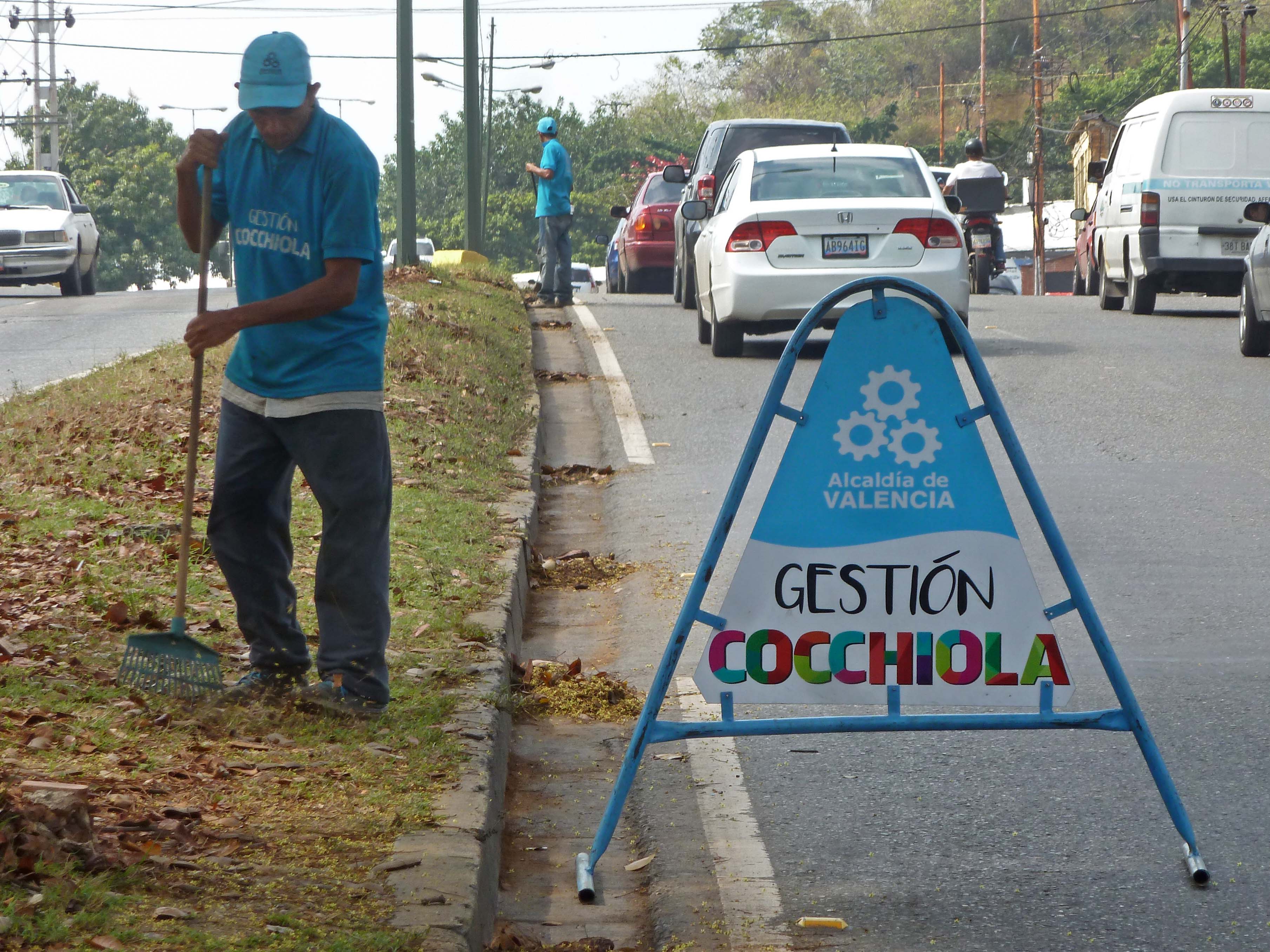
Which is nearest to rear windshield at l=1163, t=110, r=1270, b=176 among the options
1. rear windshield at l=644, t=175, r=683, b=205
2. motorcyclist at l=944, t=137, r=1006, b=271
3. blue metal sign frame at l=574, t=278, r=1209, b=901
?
motorcyclist at l=944, t=137, r=1006, b=271

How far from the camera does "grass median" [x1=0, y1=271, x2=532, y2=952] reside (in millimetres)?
3188

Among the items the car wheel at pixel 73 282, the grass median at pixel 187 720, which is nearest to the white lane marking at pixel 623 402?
the grass median at pixel 187 720

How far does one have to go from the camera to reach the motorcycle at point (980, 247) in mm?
21938

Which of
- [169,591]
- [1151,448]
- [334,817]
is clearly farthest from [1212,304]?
[334,817]

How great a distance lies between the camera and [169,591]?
5.78 metres

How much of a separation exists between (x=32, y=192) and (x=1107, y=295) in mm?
16772

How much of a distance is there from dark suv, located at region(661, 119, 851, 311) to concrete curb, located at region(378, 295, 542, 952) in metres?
12.5

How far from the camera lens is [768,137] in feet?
61.6

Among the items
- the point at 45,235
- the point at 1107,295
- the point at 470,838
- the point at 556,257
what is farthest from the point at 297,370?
the point at 45,235

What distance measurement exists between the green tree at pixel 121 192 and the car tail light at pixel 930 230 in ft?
214

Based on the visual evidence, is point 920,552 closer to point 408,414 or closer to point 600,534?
point 600,534

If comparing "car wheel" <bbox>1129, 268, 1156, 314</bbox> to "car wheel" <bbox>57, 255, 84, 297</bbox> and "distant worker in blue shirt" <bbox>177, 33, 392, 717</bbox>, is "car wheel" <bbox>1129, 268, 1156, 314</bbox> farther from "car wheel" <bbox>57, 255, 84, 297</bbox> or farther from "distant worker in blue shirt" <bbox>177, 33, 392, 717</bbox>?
"car wheel" <bbox>57, 255, 84, 297</bbox>

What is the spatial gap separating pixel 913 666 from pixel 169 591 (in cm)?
299

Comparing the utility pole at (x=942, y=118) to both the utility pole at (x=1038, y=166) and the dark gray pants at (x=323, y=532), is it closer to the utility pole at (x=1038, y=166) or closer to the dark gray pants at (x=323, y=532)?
the utility pole at (x=1038, y=166)
